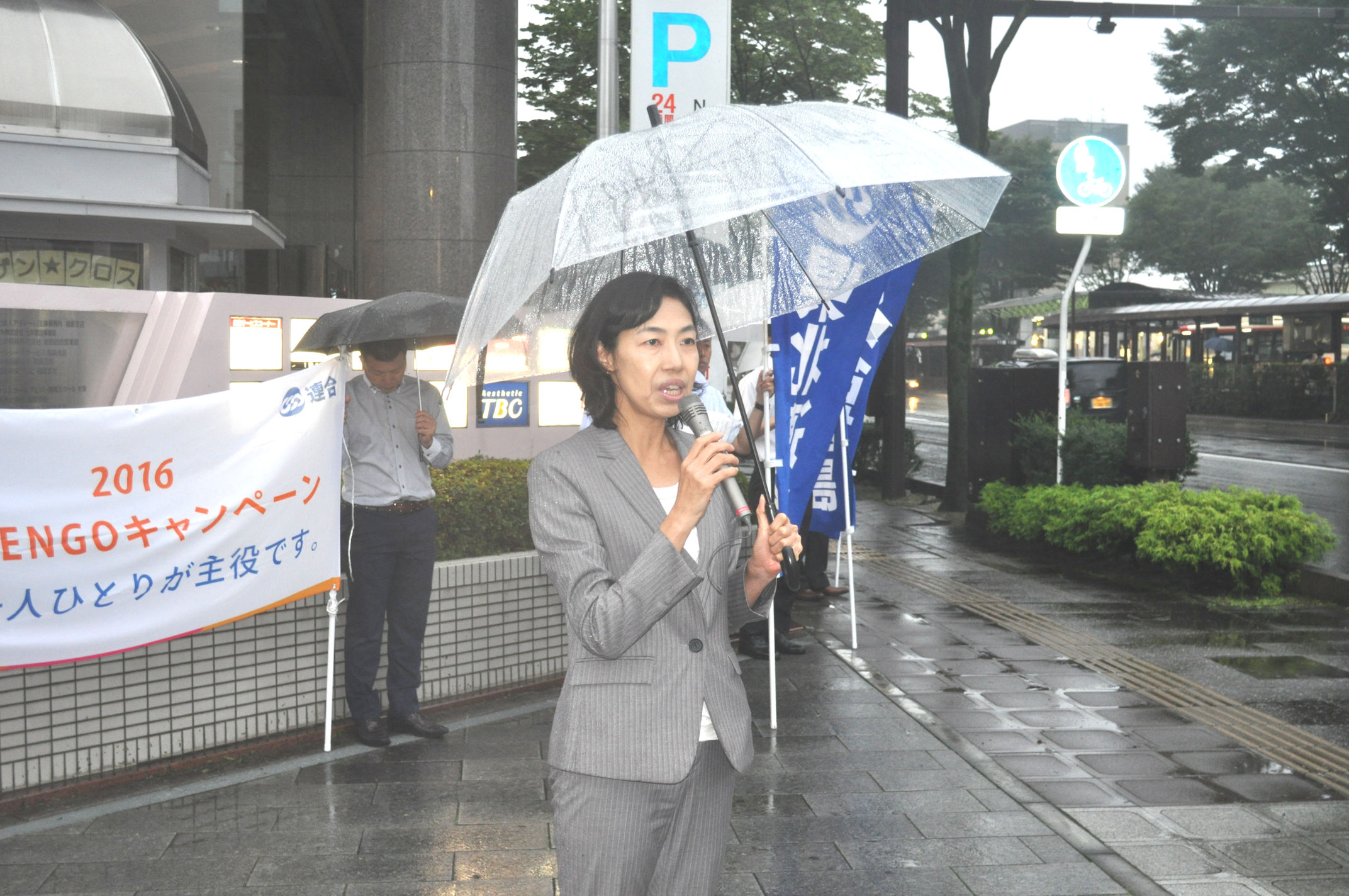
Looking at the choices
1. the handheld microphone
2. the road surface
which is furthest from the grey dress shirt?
the road surface

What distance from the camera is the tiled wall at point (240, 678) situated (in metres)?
5.04

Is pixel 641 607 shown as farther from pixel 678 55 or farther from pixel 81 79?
pixel 81 79

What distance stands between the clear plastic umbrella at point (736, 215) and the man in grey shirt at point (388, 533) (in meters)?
2.27

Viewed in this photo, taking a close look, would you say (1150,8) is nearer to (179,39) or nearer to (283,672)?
(179,39)

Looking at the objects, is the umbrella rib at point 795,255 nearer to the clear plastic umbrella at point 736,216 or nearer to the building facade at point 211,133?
the clear plastic umbrella at point 736,216

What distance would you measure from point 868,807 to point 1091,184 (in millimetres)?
9076

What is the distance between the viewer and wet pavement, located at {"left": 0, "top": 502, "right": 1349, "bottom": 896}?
4273mm

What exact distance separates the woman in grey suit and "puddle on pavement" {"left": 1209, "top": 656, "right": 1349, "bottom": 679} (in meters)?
5.72

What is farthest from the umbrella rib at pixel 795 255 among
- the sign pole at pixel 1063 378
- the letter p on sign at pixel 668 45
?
the sign pole at pixel 1063 378

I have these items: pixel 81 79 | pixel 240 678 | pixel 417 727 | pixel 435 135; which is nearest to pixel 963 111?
pixel 435 135

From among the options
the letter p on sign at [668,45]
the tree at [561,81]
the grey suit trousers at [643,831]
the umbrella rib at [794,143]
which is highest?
the tree at [561,81]

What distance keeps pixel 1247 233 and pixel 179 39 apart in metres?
46.8

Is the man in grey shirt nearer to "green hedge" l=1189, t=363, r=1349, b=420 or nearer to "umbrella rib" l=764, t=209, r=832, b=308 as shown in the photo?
"umbrella rib" l=764, t=209, r=832, b=308

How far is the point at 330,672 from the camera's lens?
569cm
